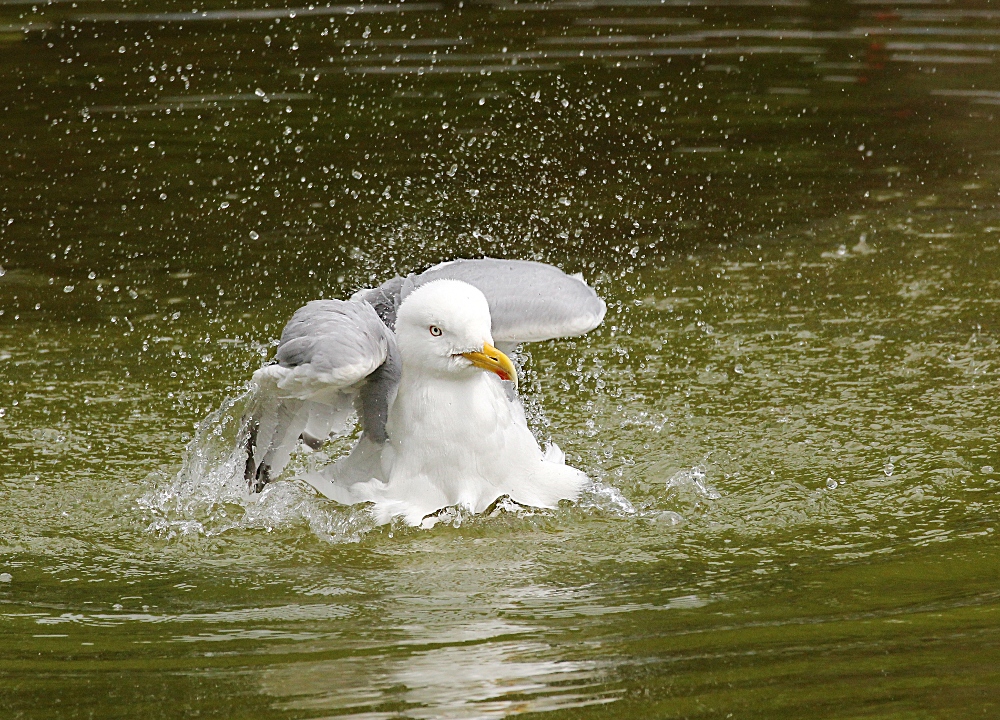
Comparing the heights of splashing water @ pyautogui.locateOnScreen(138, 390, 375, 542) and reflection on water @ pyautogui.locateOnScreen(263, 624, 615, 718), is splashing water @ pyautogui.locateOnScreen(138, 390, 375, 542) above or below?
above

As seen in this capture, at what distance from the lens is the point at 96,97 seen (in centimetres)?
1193

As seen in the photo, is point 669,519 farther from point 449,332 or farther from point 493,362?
point 449,332

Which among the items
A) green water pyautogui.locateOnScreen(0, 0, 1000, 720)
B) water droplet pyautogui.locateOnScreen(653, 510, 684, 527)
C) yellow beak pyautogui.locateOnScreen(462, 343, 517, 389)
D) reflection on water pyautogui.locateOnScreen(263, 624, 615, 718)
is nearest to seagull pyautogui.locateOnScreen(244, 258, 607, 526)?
yellow beak pyautogui.locateOnScreen(462, 343, 517, 389)

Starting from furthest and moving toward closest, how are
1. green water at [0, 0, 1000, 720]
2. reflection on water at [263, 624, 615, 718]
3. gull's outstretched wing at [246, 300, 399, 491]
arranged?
gull's outstretched wing at [246, 300, 399, 491], green water at [0, 0, 1000, 720], reflection on water at [263, 624, 615, 718]

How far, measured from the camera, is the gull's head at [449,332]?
5418mm

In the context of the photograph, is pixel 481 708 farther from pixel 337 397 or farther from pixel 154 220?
pixel 154 220

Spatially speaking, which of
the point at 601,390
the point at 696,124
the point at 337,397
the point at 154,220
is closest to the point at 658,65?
the point at 696,124

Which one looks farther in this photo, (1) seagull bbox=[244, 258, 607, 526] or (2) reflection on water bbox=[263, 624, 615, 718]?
(1) seagull bbox=[244, 258, 607, 526]

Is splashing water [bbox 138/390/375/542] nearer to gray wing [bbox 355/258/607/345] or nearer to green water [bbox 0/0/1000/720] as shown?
green water [bbox 0/0/1000/720]

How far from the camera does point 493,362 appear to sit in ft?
17.7

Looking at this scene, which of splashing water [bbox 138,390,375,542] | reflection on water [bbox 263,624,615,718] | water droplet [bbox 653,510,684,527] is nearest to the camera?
reflection on water [bbox 263,624,615,718]

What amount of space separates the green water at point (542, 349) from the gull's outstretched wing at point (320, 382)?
20 cm

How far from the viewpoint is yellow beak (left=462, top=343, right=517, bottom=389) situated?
5387 millimetres

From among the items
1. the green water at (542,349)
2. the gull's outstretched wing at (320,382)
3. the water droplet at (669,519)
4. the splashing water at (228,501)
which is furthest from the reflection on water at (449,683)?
the splashing water at (228,501)
